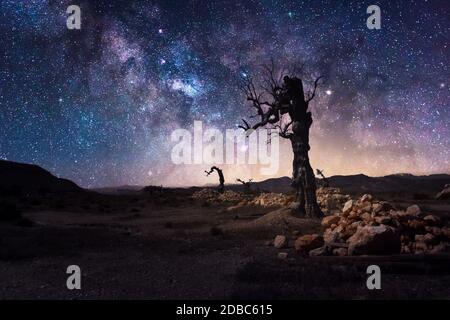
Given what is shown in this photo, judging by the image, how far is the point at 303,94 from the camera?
2075cm

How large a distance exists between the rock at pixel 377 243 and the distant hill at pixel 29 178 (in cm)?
7470

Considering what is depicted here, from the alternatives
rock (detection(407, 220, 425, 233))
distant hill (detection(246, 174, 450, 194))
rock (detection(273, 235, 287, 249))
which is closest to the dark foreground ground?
rock (detection(273, 235, 287, 249))

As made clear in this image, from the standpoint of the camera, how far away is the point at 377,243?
1076 centimetres

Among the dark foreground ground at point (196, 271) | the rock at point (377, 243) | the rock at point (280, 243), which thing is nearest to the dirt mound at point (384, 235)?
the rock at point (377, 243)

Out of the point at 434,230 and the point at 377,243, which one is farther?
the point at 434,230

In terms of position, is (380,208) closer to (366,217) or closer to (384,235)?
(366,217)

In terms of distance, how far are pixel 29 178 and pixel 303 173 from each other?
80.8 metres

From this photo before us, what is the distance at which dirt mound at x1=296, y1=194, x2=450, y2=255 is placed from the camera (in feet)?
35.4

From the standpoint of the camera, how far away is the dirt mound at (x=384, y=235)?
10802 mm

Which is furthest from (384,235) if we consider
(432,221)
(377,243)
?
(432,221)

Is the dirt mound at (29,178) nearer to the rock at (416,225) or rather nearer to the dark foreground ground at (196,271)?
the dark foreground ground at (196,271)
